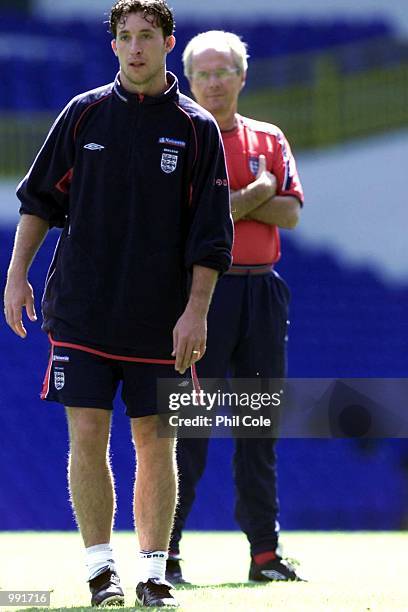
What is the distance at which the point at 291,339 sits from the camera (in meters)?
10.3

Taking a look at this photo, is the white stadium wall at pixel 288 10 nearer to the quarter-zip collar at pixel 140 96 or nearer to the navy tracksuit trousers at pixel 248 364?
the navy tracksuit trousers at pixel 248 364

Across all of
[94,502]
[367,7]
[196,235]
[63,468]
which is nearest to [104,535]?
[94,502]

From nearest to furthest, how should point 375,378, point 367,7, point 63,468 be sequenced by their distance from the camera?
point 63,468, point 375,378, point 367,7

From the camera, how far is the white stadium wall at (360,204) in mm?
11148

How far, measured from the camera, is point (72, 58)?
469 inches

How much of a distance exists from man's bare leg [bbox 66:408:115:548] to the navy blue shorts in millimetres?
44

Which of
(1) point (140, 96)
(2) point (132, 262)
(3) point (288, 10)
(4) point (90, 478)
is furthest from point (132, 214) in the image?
(3) point (288, 10)

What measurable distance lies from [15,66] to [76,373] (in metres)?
8.90

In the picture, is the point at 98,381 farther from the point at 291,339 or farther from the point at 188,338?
the point at 291,339

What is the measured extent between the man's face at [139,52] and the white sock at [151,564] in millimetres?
1237

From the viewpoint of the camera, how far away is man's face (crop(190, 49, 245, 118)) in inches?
179

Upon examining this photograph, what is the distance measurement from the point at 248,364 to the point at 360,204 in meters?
7.11

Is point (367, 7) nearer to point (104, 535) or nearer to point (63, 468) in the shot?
point (63, 468)

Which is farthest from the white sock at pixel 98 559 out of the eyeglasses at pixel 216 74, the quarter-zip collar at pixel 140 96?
the eyeglasses at pixel 216 74
